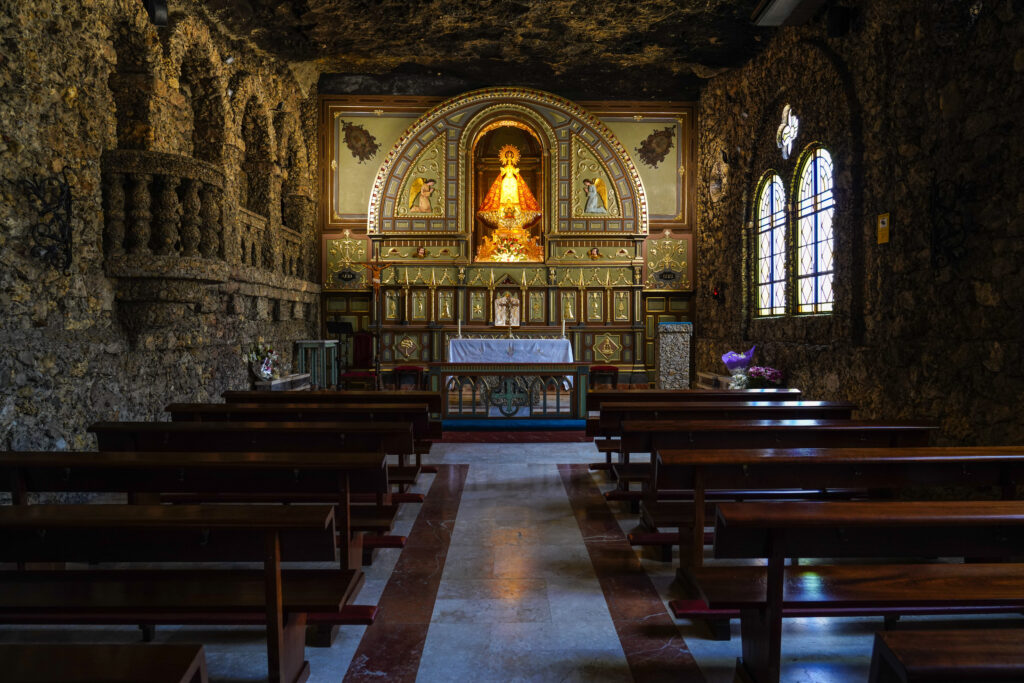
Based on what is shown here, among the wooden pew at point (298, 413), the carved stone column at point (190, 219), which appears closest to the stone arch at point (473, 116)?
the carved stone column at point (190, 219)

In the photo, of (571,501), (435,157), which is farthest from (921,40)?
(435,157)

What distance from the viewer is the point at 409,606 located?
3.27 metres

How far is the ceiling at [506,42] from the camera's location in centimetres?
987

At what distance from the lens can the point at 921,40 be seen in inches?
236

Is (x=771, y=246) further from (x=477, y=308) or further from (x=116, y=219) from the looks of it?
(x=116, y=219)

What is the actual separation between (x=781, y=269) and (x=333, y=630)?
29.7 ft

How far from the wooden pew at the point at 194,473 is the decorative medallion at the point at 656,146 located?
12102mm

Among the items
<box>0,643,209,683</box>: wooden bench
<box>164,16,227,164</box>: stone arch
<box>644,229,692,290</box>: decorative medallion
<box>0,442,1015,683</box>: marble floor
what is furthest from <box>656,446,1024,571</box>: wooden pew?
<box>644,229,692,290</box>: decorative medallion

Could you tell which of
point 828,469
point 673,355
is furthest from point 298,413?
point 673,355

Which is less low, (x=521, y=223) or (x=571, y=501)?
(x=521, y=223)

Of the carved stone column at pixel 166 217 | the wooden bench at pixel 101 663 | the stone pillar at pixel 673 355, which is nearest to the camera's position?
the wooden bench at pixel 101 663

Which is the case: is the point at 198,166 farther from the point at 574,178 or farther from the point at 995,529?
the point at 574,178

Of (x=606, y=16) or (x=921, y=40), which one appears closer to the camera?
(x=921, y=40)

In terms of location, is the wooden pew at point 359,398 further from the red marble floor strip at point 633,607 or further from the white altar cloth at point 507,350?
the white altar cloth at point 507,350
